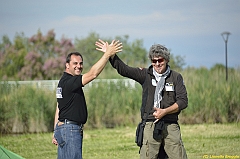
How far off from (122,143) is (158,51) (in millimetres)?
7408

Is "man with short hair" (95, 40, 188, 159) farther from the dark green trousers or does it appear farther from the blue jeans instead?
the blue jeans

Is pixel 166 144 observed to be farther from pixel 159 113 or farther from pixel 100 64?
pixel 100 64

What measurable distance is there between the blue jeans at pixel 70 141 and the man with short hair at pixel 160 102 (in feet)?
2.50

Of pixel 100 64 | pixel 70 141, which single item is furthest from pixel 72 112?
pixel 100 64

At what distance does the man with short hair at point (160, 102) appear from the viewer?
595cm

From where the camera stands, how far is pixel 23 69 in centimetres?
3744

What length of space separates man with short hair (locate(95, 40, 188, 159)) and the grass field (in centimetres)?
479

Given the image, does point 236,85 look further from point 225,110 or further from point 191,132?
point 191,132

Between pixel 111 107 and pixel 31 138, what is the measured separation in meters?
3.79

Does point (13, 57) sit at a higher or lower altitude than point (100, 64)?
higher

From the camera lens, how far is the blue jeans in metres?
5.95

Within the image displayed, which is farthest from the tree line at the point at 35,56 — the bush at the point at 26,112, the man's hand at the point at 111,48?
the man's hand at the point at 111,48

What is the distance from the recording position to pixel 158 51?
606 cm

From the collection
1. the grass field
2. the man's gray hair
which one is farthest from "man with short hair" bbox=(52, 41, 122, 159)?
the grass field
